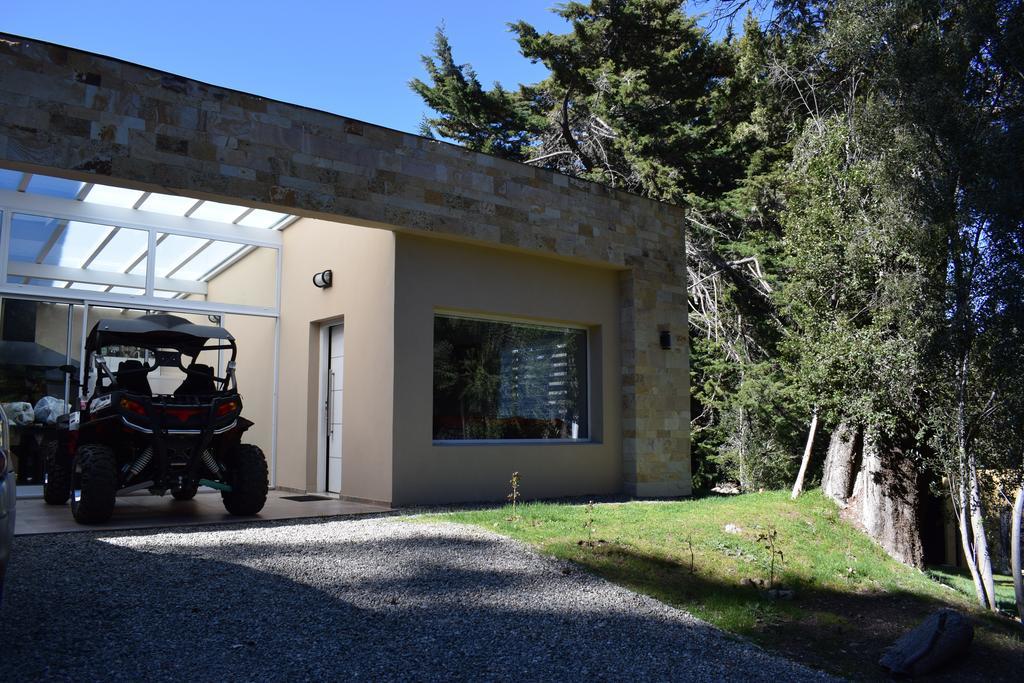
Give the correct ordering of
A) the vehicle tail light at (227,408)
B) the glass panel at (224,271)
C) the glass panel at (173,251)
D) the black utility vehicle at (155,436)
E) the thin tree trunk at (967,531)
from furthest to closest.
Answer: the glass panel at (224,271) < the glass panel at (173,251) < the thin tree trunk at (967,531) < the vehicle tail light at (227,408) < the black utility vehicle at (155,436)

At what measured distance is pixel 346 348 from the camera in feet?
30.6

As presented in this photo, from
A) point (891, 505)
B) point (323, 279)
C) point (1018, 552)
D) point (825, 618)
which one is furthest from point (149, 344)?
point (1018, 552)

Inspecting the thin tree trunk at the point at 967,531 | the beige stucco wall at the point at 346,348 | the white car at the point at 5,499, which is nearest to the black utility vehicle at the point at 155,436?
the beige stucco wall at the point at 346,348

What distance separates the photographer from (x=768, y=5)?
1002 centimetres

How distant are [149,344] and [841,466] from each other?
8367 millimetres

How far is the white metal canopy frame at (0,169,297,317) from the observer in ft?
30.4

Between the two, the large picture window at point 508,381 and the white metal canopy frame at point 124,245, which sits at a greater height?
the white metal canopy frame at point 124,245

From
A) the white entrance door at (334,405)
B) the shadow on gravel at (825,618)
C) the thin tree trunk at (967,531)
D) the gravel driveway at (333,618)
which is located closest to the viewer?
the gravel driveway at (333,618)

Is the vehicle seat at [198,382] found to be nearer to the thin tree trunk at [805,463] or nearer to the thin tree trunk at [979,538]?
the thin tree trunk at [805,463]

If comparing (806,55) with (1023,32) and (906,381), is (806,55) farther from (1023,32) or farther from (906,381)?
(906,381)

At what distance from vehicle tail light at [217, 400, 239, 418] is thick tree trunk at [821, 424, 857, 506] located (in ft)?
23.3

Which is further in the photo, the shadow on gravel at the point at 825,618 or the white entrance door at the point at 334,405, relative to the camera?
the white entrance door at the point at 334,405

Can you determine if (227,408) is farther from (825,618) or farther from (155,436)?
(825,618)

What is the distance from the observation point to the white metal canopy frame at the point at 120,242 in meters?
9.26
